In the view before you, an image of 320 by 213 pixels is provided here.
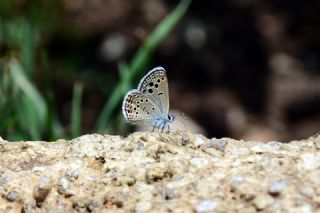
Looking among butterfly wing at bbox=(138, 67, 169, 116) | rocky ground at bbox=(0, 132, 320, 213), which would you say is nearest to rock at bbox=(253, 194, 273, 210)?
rocky ground at bbox=(0, 132, 320, 213)

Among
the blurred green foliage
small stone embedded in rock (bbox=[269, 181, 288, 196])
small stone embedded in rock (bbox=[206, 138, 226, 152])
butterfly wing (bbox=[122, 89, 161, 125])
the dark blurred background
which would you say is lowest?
small stone embedded in rock (bbox=[269, 181, 288, 196])

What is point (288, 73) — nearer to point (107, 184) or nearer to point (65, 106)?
point (65, 106)

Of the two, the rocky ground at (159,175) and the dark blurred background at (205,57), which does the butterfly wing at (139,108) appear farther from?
the dark blurred background at (205,57)

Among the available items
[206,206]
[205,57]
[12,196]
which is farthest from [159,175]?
[205,57]

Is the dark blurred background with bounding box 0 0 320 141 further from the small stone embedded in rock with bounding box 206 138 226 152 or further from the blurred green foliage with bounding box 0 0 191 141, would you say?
the small stone embedded in rock with bounding box 206 138 226 152

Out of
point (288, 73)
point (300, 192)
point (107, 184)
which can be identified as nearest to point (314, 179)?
point (300, 192)

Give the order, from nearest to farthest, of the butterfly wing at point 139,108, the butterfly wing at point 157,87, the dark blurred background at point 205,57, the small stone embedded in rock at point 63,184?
the small stone embedded in rock at point 63,184 < the butterfly wing at point 157,87 < the butterfly wing at point 139,108 < the dark blurred background at point 205,57

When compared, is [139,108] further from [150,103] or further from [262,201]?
[262,201]

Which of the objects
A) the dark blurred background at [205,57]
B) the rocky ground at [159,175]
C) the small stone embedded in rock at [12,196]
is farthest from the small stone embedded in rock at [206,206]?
the dark blurred background at [205,57]
